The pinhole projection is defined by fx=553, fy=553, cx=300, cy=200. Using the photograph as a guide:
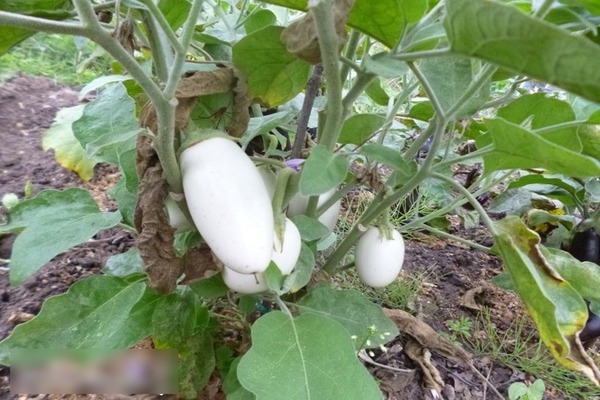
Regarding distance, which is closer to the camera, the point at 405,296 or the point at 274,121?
the point at 274,121

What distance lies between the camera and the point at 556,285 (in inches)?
20.4

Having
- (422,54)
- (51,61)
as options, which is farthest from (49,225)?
(51,61)

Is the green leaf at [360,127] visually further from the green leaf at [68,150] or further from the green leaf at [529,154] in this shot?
the green leaf at [68,150]

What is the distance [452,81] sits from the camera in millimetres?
644

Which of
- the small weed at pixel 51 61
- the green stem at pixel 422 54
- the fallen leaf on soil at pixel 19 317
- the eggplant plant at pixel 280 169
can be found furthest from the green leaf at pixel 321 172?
the small weed at pixel 51 61

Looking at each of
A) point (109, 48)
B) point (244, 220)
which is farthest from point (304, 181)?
point (109, 48)

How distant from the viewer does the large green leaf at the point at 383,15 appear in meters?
0.49

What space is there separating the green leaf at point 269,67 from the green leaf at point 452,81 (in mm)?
151

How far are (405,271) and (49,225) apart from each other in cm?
81

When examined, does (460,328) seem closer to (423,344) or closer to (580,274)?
(423,344)

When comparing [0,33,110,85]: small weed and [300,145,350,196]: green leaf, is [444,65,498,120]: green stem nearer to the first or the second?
[300,145,350,196]: green leaf

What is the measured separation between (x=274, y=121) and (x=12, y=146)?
0.99 meters

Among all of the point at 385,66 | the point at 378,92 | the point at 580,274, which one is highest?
the point at 385,66

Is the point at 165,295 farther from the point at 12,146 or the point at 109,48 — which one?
the point at 12,146
